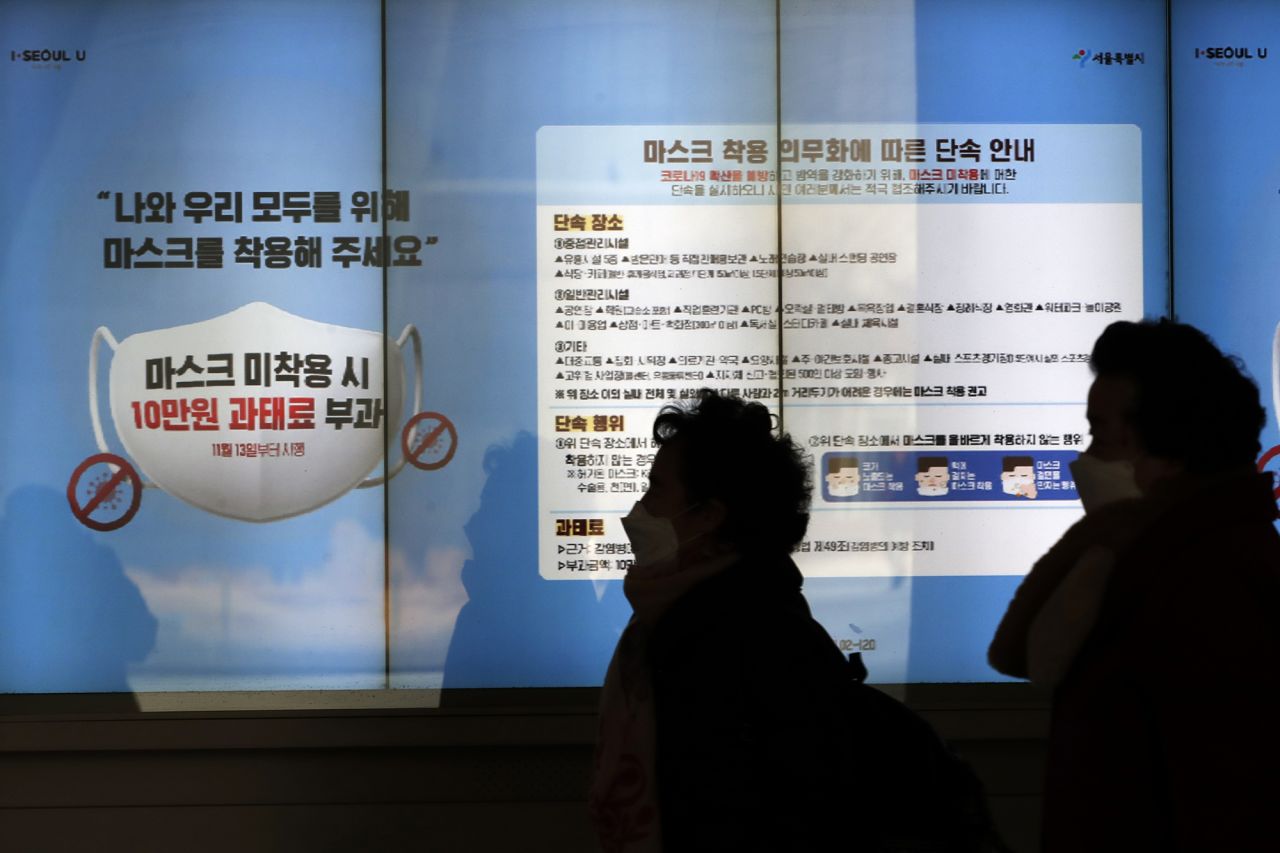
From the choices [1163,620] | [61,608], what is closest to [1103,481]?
[1163,620]

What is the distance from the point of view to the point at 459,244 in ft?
14.8

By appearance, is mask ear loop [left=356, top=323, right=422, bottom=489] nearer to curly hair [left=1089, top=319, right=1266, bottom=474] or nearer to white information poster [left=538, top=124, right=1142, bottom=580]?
white information poster [left=538, top=124, right=1142, bottom=580]

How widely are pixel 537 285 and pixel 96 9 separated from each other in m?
2.06

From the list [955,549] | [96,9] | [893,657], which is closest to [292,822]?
[893,657]

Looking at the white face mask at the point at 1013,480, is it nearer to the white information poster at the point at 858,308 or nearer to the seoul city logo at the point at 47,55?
the white information poster at the point at 858,308

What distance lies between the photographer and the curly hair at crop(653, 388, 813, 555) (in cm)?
233

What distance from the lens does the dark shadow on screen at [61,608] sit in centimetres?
441

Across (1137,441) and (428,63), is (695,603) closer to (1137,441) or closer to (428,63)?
(1137,441)

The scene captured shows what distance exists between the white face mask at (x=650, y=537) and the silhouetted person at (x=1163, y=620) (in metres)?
0.73

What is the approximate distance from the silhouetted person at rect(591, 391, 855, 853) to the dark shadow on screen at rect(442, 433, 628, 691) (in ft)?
6.52

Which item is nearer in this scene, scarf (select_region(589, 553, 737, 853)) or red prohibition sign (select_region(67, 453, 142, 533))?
scarf (select_region(589, 553, 737, 853))

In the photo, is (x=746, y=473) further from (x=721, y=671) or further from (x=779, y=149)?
(x=779, y=149)

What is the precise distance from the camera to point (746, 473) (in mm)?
2369

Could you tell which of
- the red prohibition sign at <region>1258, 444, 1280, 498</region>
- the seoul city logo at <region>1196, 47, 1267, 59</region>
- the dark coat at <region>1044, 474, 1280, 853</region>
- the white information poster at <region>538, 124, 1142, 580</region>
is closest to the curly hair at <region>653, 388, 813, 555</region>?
the dark coat at <region>1044, 474, 1280, 853</region>
